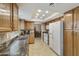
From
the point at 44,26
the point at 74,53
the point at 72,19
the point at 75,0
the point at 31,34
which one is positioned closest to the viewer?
the point at 75,0

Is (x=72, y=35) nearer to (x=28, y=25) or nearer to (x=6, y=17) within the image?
(x=6, y=17)

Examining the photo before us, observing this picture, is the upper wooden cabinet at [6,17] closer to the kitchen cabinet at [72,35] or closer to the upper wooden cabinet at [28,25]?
the kitchen cabinet at [72,35]

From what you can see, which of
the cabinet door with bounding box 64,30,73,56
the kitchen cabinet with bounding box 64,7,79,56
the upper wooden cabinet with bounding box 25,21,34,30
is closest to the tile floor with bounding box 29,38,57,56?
the cabinet door with bounding box 64,30,73,56

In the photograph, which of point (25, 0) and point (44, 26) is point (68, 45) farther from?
point (44, 26)

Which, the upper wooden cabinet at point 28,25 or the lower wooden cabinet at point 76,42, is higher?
the upper wooden cabinet at point 28,25

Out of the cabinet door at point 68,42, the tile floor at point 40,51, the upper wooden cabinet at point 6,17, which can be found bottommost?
the tile floor at point 40,51

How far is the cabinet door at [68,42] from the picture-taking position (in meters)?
2.80

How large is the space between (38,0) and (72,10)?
207 cm

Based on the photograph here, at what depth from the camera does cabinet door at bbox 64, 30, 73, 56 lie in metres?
2.80

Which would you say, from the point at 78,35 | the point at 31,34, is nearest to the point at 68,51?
the point at 78,35

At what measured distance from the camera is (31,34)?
640 cm

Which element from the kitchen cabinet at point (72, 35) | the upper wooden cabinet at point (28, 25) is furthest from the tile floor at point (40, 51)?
the upper wooden cabinet at point (28, 25)

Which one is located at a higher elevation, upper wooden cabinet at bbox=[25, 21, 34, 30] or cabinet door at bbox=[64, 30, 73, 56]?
upper wooden cabinet at bbox=[25, 21, 34, 30]

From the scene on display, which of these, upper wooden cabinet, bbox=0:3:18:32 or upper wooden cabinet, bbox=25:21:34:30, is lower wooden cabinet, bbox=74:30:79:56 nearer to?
upper wooden cabinet, bbox=0:3:18:32
